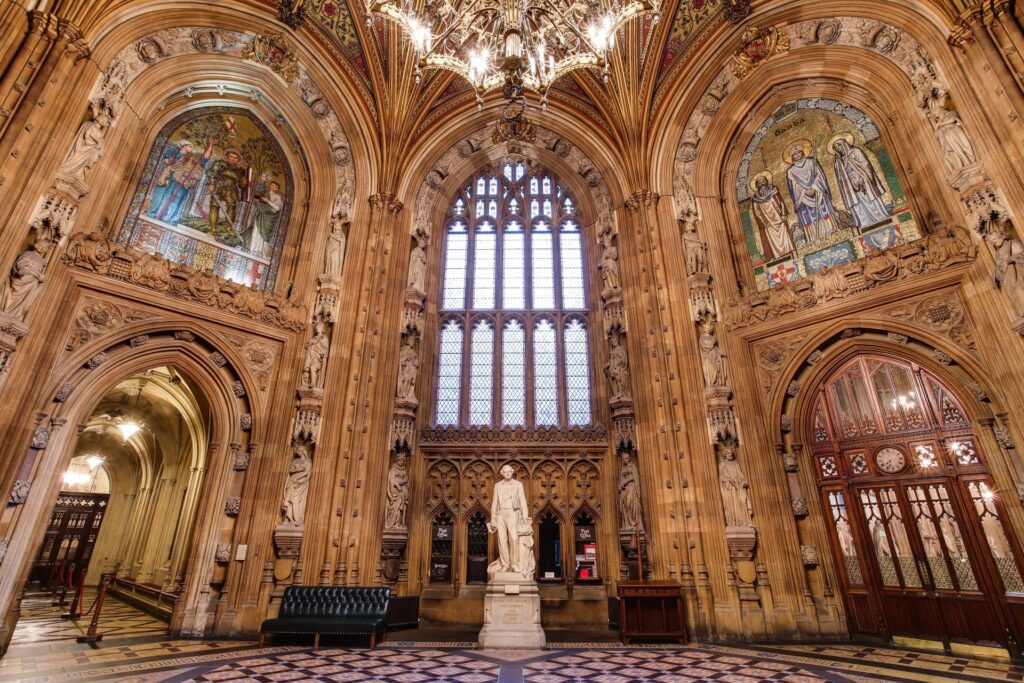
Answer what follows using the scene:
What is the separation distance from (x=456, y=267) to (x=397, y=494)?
Answer: 7.11 m

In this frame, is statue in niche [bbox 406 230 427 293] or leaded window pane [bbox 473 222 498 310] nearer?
statue in niche [bbox 406 230 427 293]

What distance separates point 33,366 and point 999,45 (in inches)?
685

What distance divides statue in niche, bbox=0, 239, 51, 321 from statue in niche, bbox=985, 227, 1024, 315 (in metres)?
16.0

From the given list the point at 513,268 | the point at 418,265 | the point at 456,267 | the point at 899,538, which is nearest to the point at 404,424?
the point at 418,265

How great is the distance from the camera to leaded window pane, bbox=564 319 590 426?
44.6ft

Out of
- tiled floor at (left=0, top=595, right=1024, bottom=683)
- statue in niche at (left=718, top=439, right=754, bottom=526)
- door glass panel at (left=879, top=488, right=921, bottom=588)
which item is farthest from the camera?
statue in niche at (left=718, top=439, right=754, bottom=526)

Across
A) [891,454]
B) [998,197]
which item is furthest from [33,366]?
[998,197]

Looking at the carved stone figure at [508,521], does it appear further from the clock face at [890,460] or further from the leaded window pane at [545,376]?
the clock face at [890,460]

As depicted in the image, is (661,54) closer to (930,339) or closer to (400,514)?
(930,339)

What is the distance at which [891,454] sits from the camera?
9602 millimetres

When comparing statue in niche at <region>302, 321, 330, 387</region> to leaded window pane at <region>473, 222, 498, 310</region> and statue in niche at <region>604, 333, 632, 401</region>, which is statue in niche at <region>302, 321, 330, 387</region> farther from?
statue in niche at <region>604, 333, 632, 401</region>

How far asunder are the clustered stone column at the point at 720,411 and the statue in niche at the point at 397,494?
7.06m

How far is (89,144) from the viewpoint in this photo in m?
9.30

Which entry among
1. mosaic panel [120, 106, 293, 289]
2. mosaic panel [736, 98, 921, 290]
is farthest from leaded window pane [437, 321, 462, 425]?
mosaic panel [736, 98, 921, 290]
